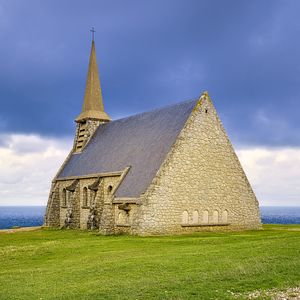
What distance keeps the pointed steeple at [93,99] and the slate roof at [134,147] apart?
Result: 2076 mm

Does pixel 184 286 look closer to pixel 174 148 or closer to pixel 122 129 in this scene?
pixel 174 148

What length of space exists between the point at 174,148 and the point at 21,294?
21.9 m

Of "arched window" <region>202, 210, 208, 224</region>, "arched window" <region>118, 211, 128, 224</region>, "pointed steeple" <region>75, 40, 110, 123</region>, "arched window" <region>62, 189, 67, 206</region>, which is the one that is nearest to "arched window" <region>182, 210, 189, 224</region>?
"arched window" <region>202, 210, 208, 224</region>

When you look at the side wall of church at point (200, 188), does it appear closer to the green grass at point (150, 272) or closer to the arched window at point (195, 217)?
the arched window at point (195, 217)

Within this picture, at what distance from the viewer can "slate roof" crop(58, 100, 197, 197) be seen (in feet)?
122

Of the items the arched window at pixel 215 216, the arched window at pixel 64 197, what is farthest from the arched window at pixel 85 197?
the arched window at pixel 215 216

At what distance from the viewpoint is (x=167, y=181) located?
117 ft

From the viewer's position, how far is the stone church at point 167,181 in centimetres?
3538

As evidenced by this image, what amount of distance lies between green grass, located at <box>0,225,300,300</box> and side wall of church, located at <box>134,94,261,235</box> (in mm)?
8744

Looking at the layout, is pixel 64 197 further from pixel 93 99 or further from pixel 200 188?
pixel 200 188

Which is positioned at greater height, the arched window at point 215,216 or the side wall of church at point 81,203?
the side wall of church at point 81,203

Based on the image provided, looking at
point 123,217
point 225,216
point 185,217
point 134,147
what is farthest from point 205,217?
point 134,147

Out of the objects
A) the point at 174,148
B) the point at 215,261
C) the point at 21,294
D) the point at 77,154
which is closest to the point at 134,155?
the point at 174,148

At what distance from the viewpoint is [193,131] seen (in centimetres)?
3788
